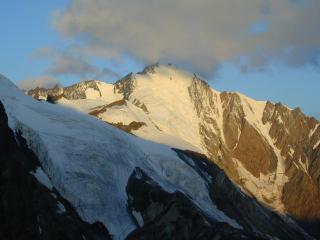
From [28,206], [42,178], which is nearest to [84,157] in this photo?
[42,178]

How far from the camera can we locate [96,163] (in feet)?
400

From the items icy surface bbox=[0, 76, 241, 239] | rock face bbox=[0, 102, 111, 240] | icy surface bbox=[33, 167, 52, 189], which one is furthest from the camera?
icy surface bbox=[0, 76, 241, 239]

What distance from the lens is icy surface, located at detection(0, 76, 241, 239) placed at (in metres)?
112

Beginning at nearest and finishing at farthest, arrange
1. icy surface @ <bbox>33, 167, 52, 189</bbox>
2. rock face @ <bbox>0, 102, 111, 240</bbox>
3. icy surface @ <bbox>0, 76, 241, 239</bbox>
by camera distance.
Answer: rock face @ <bbox>0, 102, 111, 240</bbox> → icy surface @ <bbox>33, 167, 52, 189</bbox> → icy surface @ <bbox>0, 76, 241, 239</bbox>

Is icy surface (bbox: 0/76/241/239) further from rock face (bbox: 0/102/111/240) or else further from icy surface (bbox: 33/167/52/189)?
rock face (bbox: 0/102/111/240)

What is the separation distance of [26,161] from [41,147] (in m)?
12.3

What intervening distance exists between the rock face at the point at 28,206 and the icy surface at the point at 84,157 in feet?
12.6

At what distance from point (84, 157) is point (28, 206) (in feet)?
94.3

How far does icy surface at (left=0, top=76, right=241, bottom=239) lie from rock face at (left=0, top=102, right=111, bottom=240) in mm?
3830

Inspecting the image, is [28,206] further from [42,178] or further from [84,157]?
[84,157]

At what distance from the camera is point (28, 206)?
93.0m

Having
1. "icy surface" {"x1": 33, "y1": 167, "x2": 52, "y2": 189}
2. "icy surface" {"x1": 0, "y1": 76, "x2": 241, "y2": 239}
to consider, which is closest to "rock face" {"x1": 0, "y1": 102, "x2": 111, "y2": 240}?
"icy surface" {"x1": 33, "y1": 167, "x2": 52, "y2": 189}

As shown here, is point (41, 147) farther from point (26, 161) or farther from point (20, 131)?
point (26, 161)

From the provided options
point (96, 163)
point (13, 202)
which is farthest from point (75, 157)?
point (13, 202)
